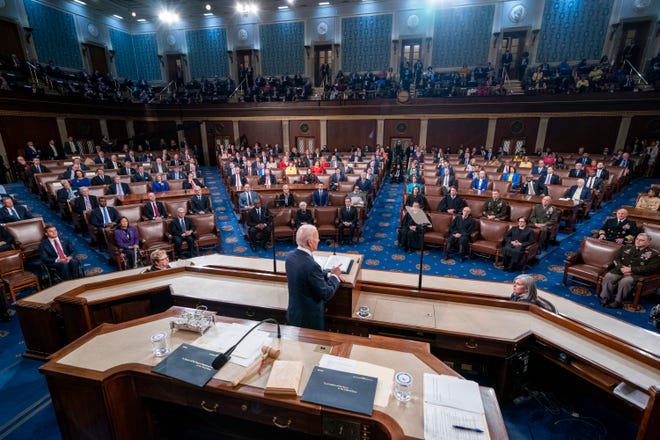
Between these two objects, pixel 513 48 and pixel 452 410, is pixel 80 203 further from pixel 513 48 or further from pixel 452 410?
pixel 513 48

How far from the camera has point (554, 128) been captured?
14.5m

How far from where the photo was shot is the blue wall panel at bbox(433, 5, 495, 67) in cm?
1656

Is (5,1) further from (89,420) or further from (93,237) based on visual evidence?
(89,420)

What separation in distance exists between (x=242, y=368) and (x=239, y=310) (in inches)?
43.6

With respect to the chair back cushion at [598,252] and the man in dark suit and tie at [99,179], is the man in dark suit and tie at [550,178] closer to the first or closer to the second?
the chair back cushion at [598,252]

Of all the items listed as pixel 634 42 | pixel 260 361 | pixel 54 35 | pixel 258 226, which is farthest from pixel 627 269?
pixel 54 35

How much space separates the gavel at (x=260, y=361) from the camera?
1891 millimetres

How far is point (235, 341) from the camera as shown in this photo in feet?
7.34

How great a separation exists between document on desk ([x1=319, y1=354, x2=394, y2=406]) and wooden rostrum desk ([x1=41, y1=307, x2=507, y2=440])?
6 cm

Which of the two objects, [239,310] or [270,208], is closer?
[239,310]

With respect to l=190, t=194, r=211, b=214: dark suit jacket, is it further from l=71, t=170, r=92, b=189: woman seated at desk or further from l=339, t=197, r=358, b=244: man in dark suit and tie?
l=71, t=170, r=92, b=189: woman seated at desk

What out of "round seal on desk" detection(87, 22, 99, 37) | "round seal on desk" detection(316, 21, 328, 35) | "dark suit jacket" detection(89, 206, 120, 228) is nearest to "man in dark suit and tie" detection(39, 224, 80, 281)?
"dark suit jacket" detection(89, 206, 120, 228)

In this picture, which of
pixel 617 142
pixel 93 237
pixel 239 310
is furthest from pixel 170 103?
pixel 617 142

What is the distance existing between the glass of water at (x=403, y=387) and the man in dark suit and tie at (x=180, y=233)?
551 centimetres
